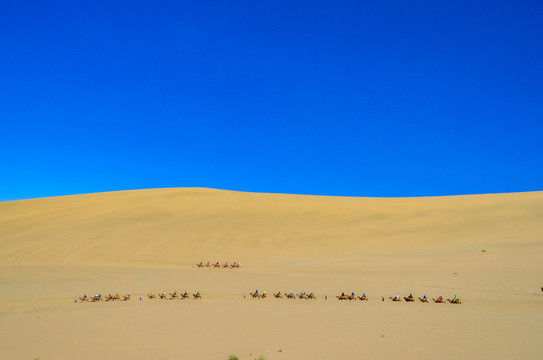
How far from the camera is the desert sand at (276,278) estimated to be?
453 inches

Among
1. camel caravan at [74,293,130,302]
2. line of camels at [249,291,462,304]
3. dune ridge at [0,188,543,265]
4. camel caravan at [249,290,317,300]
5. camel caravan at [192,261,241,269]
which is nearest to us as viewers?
line of camels at [249,291,462,304]

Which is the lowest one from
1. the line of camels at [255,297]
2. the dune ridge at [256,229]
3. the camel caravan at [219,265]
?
the line of camels at [255,297]

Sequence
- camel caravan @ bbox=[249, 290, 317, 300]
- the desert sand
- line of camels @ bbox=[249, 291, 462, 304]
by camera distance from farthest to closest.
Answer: camel caravan @ bbox=[249, 290, 317, 300] < line of camels @ bbox=[249, 291, 462, 304] < the desert sand

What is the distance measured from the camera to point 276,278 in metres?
20.5

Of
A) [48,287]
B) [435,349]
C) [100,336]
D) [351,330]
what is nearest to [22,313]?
[48,287]

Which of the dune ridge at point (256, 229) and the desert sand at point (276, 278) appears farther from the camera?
the dune ridge at point (256, 229)

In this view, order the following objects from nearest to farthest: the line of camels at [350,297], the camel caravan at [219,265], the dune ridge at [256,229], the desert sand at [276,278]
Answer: the desert sand at [276,278]
the line of camels at [350,297]
the camel caravan at [219,265]
the dune ridge at [256,229]

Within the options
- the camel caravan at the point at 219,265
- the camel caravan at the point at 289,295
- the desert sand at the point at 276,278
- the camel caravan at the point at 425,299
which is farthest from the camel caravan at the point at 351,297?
the camel caravan at the point at 219,265

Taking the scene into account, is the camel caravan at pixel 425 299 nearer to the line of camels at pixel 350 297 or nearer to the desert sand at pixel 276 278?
the line of camels at pixel 350 297

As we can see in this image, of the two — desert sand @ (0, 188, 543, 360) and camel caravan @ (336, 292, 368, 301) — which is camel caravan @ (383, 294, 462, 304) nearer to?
desert sand @ (0, 188, 543, 360)

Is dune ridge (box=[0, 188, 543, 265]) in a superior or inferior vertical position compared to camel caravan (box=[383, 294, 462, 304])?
superior

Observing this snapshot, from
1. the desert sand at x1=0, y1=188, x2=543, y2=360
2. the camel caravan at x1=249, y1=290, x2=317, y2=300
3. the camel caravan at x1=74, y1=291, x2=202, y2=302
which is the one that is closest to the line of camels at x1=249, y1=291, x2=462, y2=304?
the camel caravan at x1=249, y1=290, x2=317, y2=300

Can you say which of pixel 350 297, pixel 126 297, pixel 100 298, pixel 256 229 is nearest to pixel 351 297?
pixel 350 297

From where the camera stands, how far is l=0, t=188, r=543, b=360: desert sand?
453 inches
